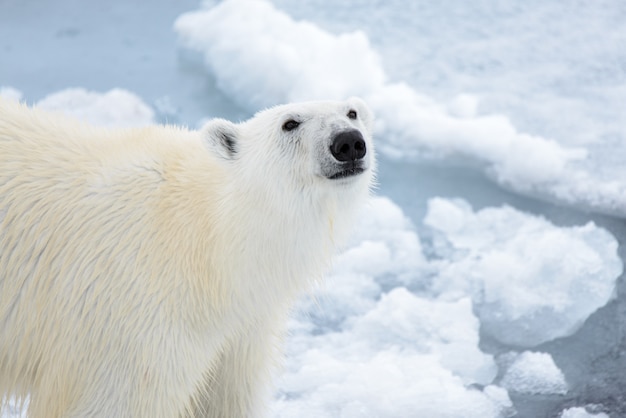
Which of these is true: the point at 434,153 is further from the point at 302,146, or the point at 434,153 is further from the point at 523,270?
the point at 302,146

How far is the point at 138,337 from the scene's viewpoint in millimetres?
2395

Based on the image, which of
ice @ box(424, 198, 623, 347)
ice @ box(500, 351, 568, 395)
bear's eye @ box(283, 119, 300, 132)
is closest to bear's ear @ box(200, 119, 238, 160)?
bear's eye @ box(283, 119, 300, 132)

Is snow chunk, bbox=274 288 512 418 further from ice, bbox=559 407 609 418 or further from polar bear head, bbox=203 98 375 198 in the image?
polar bear head, bbox=203 98 375 198

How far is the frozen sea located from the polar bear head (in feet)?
3.76

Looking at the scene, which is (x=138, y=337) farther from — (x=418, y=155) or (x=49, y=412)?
(x=418, y=155)

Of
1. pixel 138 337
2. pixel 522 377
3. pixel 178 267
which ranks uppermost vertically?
pixel 178 267

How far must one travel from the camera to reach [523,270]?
155 inches

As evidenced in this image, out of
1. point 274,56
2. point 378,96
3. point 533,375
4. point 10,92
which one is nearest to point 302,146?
point 533,375

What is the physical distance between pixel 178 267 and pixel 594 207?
2.53m

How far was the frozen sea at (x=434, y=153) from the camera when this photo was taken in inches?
134

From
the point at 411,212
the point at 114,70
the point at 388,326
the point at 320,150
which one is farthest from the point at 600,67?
the point at 320,150

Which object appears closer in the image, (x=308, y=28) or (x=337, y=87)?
(x=337, y=87)

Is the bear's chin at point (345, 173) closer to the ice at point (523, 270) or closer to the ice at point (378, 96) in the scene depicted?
the ice at point (523, 270)

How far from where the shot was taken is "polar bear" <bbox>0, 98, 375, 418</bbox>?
2402 millimetres
